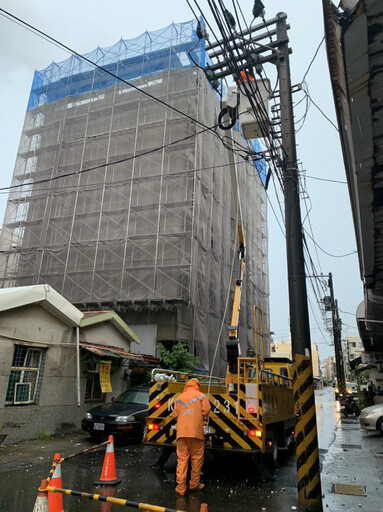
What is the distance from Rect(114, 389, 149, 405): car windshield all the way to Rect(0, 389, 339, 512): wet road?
106 inches

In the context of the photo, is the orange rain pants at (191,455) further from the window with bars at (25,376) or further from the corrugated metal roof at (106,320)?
the corrugated metal roof at (106,320)

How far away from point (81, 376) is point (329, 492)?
8.84m

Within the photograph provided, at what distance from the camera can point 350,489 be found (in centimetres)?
641

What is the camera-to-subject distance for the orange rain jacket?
5.95 meters

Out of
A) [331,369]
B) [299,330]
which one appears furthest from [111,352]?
[331,369]

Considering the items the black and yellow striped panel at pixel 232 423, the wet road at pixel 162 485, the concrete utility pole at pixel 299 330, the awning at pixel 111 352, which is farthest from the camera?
the awning at pixel 111 352

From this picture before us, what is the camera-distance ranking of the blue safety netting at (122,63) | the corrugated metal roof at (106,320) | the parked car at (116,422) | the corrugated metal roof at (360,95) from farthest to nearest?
1. the blue safety netting at (122,63)
2. the corrugated metal roof at (106,320)
3. the parked car at (116,422)
4. the corrugated metal roof at (360,95)

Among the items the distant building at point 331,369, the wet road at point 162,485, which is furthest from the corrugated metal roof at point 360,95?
the distant building at point 331,369

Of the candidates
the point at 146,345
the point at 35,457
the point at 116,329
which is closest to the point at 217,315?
the point at 146,345

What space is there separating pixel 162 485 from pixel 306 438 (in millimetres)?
2590

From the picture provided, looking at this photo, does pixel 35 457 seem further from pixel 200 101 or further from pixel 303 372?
pixel 200 101

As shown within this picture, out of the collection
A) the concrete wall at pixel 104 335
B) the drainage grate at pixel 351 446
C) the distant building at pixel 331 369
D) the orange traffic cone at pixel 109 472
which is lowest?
the drainage grate at pixel 351 446

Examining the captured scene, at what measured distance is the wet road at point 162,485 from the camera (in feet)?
17.5

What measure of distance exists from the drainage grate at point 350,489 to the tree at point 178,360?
9581 mm
